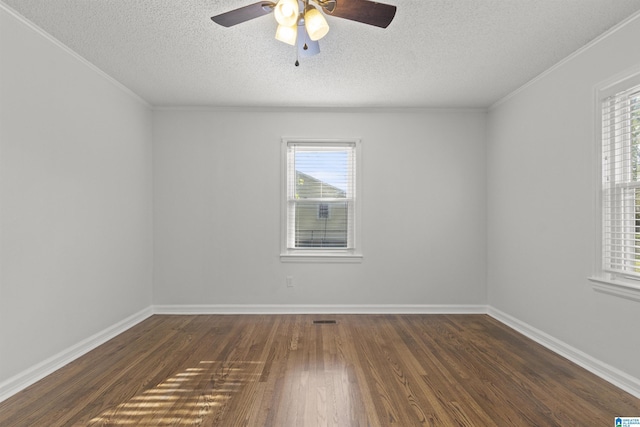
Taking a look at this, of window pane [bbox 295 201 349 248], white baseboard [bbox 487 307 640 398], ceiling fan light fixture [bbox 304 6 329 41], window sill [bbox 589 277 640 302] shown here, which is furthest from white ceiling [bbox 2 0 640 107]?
white baseboard [bbox 487 307 640 398]

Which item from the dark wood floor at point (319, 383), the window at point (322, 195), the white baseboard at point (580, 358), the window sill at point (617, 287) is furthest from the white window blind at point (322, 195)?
the window sill at point (617, 287)

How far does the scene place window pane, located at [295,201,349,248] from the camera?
4.59m

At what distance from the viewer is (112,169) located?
363 cm

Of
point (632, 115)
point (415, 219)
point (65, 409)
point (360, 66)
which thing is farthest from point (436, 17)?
point (65, 409)

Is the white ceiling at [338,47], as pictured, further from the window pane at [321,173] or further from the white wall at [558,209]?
the window pane at [321,173]

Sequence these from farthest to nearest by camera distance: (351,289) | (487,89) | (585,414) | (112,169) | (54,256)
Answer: (351,289) < (487,89) < (112,169) < (54,256) < (585,414)

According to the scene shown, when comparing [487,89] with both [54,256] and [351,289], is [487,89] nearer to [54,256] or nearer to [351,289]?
[351,289]

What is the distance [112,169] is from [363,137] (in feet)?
9.45

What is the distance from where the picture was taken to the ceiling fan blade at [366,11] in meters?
1.91

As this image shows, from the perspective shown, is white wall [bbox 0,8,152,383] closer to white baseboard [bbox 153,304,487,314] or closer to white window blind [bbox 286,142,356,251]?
white baseboard [bbox 153,304,487,314]

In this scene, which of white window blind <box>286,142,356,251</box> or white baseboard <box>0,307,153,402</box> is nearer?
white baseboard <box>0,307,153,402</box>

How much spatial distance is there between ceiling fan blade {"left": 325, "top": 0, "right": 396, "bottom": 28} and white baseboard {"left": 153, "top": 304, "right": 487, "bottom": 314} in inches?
131

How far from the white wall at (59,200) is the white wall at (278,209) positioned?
548mm

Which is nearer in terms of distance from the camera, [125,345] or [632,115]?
[632,115]
